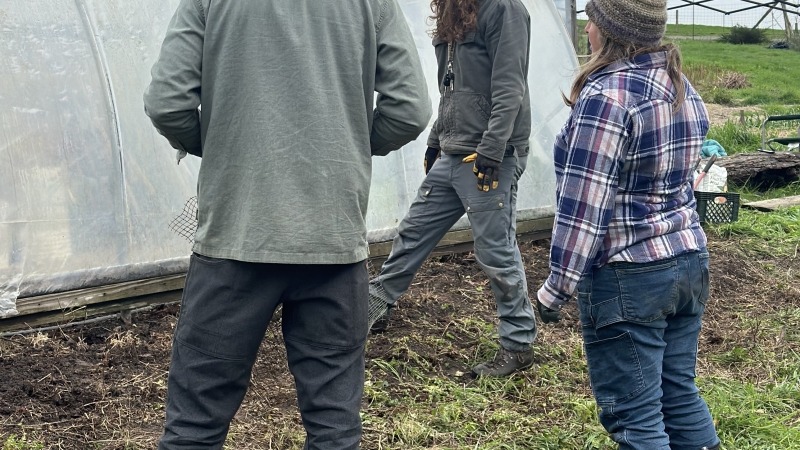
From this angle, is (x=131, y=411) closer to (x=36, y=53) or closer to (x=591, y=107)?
(x=36, y=53)

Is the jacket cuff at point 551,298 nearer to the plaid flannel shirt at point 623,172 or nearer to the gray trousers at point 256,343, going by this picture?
the plaid flannel shirt at point 623,172

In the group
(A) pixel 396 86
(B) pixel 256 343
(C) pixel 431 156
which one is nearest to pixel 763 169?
(C) pixel 431 156

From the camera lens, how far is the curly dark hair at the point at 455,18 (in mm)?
4609

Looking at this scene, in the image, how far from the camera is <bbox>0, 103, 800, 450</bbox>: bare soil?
407 centimetres

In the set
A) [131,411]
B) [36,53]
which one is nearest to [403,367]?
[131,411]

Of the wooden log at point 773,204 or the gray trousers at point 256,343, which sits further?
the wooden log at point 773,204

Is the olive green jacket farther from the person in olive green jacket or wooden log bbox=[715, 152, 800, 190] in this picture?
wooden log bbox=[715, 152, 800, 190]

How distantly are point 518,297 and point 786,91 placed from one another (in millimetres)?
16889

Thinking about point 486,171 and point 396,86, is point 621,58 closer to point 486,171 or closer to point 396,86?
point 396,86

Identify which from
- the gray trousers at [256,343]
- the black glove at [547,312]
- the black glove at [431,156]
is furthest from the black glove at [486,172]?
the gray trousers at [256,343]

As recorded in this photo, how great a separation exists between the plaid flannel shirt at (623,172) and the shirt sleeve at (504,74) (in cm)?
149

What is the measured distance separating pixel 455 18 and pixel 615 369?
2166 millimetres

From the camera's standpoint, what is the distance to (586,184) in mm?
2932

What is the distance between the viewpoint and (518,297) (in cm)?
483
